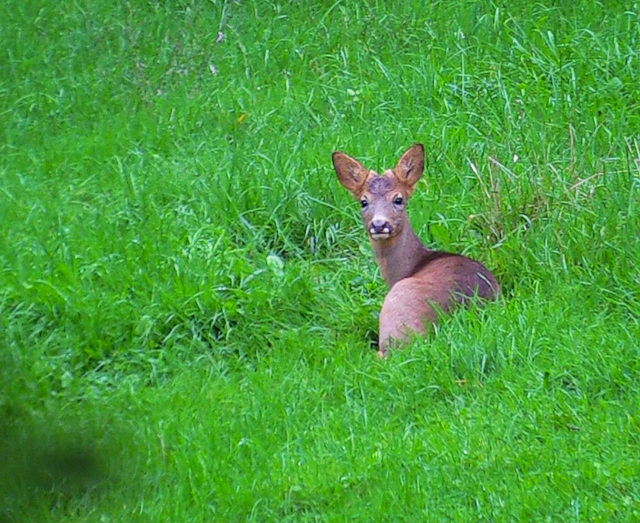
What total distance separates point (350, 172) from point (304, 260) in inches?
23.2

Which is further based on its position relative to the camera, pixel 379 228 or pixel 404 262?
pixel 404 262

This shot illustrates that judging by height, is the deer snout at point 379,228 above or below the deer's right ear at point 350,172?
below

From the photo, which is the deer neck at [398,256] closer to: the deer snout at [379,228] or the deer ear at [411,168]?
the deer snout at [379,228]

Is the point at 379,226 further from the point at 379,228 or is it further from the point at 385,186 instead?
the point at 385,186

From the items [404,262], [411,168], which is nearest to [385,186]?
[411,168]

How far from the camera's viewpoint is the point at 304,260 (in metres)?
7.04

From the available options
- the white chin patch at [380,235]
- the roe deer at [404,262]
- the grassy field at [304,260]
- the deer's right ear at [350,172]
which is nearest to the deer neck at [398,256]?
the roe deer at [404,262]

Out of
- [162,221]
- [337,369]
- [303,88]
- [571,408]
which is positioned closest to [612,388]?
[571,408]

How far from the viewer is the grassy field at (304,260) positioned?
14.0 feet

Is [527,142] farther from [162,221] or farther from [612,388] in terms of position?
[612,388]

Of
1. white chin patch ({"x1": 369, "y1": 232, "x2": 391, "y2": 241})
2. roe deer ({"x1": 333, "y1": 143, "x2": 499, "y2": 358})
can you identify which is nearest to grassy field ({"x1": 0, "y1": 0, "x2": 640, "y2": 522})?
roe deer ({"x1": 333, "y1": 143, "x2": 499, "y2": 358})

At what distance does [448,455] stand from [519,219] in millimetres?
2463

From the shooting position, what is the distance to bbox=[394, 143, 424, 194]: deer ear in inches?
268

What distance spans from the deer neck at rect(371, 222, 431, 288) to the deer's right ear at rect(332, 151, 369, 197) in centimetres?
35
